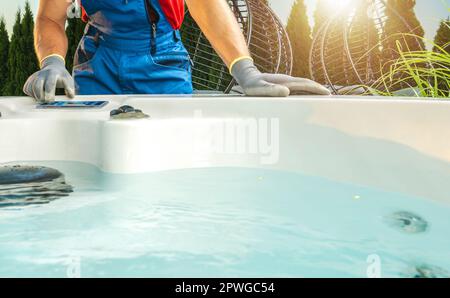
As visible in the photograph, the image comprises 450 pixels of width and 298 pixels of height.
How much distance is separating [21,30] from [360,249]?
6179 millimetres

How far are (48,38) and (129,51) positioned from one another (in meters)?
0.35

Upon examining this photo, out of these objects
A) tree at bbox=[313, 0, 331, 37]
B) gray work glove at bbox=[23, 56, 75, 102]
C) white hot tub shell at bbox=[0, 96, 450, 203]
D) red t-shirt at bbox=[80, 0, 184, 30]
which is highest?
tree at bbox=[313, 0, 331, 37]

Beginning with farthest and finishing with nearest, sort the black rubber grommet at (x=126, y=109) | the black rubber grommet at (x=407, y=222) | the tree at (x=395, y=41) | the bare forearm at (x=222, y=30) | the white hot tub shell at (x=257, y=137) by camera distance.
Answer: the tree at (x=395, y=41)
the bare forearm at (x=222, y=30)
the black rubber grommet at (x=126, y=109)
the white hot tub shell at (x=257, y=137)
the black rubber grommet at (x=407, y=222)

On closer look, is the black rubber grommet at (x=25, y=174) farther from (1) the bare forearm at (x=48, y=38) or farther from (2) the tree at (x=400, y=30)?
(2) the tree at (x=400, y=30)

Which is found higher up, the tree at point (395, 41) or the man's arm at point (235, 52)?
the tree at point (395, 41)

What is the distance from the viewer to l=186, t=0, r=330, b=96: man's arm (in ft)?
6.93

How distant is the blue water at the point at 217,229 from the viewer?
1.01m

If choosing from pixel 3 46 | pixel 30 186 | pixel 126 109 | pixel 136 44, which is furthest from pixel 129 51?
pixel 3 46

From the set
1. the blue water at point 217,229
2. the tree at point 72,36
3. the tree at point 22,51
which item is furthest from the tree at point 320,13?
the blue water at point 217,229

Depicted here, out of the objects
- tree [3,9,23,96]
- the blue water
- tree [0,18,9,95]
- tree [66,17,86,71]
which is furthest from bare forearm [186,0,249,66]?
tree [0,18,9,95]

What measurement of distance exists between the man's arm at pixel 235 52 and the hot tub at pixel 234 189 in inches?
11.2

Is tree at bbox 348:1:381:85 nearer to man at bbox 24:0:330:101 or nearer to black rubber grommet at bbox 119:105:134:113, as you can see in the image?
man at bbox 24:0:330:101

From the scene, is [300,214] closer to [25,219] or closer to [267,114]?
[267,114]

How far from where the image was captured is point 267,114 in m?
1.81
